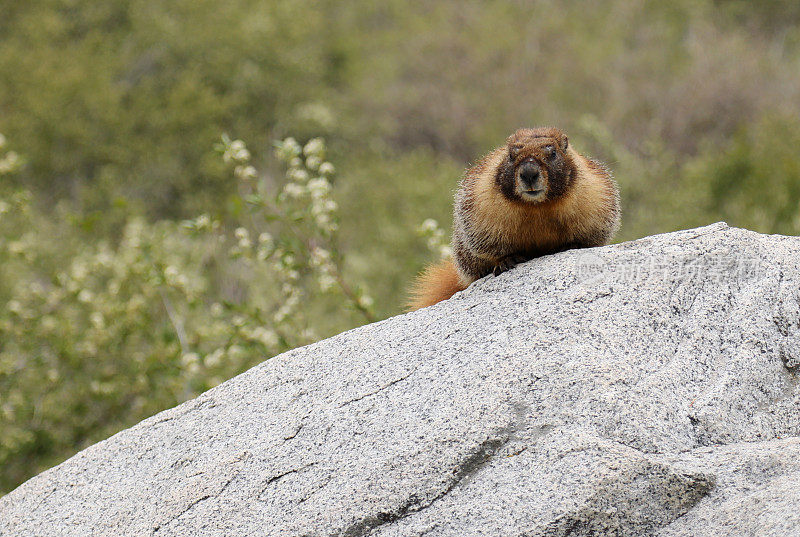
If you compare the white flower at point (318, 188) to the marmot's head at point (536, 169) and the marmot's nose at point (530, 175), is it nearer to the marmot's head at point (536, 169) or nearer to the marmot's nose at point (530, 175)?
the marmot's head at point (536, 169)

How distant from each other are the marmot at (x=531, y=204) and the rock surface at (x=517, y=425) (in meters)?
0.29

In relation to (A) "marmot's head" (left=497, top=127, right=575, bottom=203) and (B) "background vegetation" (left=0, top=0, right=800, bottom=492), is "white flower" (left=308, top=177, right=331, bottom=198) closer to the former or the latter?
(B) "background vegetation" (left=0, top=0, right=800, bottom=492)

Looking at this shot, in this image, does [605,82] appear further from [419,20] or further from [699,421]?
[699,421]

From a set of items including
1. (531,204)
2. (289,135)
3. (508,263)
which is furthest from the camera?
(289,135)

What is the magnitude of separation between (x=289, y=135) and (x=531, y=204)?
70.0 feet

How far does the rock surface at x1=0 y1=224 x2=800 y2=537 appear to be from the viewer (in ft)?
13.6

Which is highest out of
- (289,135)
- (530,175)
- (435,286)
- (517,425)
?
(530,175)

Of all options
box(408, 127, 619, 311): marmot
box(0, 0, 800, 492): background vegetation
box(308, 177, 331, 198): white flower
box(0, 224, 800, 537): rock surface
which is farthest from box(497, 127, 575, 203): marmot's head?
box(0, 0, 800, 492): background vegetation

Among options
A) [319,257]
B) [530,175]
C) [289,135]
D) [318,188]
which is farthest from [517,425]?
[289,135]

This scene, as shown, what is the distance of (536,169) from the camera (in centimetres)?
534

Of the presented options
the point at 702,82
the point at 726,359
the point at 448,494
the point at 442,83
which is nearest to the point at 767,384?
the point at 726,359

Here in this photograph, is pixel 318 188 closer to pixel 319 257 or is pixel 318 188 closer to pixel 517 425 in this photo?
pixel 319 257

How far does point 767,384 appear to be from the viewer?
4711 mm

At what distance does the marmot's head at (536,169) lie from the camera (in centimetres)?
538
